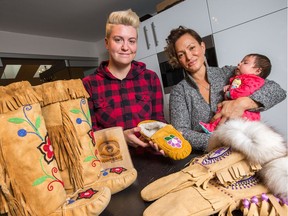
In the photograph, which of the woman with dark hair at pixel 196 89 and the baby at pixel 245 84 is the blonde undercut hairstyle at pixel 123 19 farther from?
the baby at pixel 245 84

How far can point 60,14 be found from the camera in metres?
2.39

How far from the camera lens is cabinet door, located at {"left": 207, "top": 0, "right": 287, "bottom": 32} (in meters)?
1.74

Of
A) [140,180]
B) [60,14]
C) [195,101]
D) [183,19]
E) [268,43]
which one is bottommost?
[140,180]

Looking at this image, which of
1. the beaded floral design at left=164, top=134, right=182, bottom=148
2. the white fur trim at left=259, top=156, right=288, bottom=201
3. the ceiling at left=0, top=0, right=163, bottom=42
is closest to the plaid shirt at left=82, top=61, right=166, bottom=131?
the beaded floral design at left=164, top=134, right=182, bottom=148

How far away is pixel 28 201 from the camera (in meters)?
0.39

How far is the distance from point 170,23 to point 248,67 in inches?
54.9

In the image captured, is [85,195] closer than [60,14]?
Yes

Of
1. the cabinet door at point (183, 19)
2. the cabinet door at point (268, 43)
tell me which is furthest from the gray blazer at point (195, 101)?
the cabinet door at point (183, 19)

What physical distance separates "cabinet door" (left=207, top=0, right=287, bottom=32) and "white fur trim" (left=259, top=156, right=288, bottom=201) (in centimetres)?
180

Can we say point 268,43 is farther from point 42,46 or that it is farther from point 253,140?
point 42,46

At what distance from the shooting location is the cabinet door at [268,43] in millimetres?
1729

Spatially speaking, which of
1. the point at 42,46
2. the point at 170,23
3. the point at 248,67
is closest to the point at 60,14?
the point at 42,46

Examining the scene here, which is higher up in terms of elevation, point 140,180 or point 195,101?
point 195,101

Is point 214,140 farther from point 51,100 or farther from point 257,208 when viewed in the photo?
point 51,100
